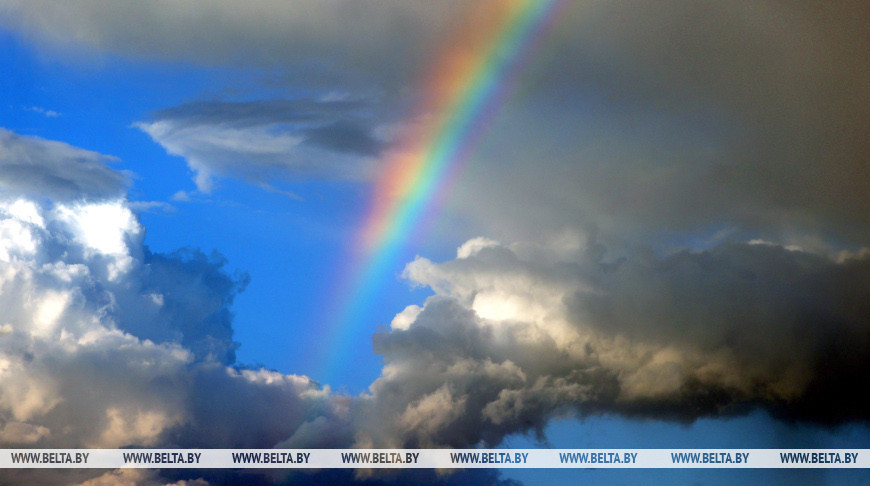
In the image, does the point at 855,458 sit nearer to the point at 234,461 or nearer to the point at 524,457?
the point at 524,457

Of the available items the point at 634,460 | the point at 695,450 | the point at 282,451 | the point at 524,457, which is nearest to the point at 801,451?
the point at 695,450

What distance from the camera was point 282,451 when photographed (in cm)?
2639

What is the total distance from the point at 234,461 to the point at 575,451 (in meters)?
17.8

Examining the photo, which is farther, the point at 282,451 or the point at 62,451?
the point at 62,451

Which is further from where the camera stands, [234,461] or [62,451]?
[62,451]

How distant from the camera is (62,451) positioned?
1105 inches

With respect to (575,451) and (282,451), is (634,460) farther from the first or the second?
(282,451)

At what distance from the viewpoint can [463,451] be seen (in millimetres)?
26859

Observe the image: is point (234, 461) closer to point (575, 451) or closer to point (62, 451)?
point (62, 451)

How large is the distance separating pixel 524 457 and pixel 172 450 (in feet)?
61.9

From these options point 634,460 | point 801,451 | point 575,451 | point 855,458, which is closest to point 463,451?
point 575,451

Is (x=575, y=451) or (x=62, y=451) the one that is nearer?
(x=575, y=451)

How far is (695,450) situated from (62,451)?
115ft

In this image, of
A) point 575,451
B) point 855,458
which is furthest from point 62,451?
point 855,458
